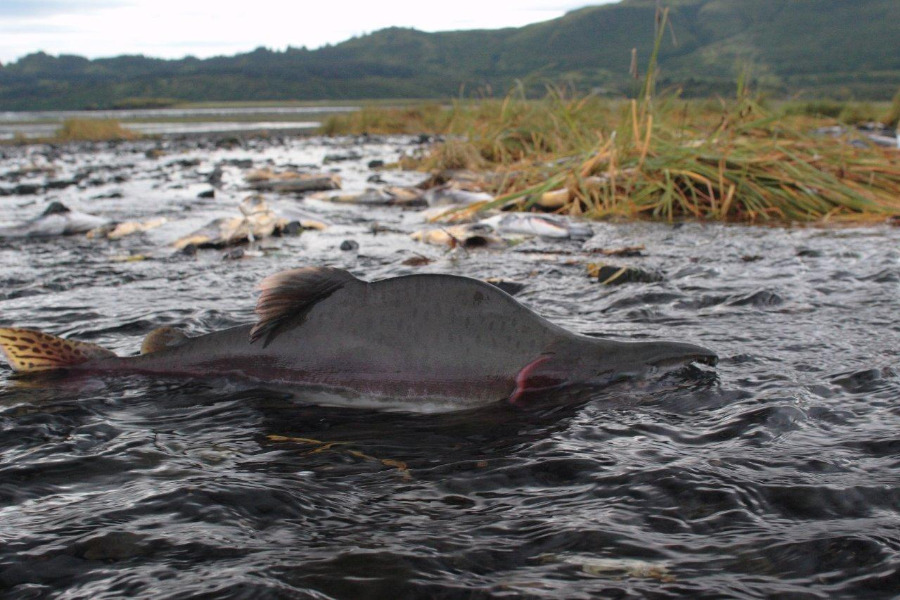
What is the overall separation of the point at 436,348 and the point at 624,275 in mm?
2269

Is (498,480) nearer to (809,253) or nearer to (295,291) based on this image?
(295,291)

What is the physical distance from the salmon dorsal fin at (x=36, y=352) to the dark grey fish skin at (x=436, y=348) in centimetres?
74

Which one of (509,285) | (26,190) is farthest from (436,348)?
(26,190)

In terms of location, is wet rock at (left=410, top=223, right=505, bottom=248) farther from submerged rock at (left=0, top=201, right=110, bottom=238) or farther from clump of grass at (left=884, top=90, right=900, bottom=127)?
clump of grass at (left=884, top=90, right=900, bottom=127)

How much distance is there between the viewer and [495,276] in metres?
4.77

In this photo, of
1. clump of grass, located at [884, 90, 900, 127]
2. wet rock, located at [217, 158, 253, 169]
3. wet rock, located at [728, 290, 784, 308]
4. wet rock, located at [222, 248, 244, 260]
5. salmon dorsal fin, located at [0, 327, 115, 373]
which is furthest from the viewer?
clump of grass, located at [884, 90, 900, 127]

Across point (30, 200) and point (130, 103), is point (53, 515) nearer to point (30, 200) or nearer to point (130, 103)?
point (30, 200)

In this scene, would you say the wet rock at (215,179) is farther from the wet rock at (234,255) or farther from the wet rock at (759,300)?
the wet rock at (759,300)

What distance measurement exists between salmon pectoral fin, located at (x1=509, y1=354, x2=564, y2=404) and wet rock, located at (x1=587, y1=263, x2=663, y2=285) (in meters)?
2.02

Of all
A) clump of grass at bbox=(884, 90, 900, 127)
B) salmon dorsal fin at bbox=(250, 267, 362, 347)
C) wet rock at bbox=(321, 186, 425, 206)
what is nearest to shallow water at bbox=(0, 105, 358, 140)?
wet rock at bbox=(321, 186, 425, 206)

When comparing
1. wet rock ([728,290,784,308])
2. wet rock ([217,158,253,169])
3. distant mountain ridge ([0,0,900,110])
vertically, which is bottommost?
wet rock ([728,290,784,308])

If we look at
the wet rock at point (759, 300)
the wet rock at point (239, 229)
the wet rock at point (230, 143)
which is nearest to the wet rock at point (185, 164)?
the wet rock at point (230, 143)

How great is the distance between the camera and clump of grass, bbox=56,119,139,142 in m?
30.5

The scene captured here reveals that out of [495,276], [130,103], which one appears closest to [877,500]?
[495,276]
